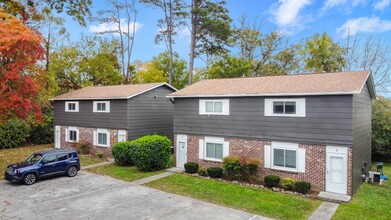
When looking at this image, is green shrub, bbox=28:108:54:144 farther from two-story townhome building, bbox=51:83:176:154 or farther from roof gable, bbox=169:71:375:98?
roof gable, bbox=169:71:375:98

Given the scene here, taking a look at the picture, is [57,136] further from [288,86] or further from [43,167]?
[288,86]

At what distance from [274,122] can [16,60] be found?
53.4ft

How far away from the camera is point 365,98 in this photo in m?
17.0

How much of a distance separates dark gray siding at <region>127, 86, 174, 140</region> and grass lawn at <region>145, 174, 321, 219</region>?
292 inches

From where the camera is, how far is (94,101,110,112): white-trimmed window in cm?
2380

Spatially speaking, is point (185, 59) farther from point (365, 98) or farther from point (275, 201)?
point (275, 201)

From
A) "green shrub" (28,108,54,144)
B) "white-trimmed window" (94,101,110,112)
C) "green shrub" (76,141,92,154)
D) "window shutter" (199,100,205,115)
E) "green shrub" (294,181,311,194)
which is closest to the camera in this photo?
"green shrub" (294,181,311,194)

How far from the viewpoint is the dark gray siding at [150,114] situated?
22969mm

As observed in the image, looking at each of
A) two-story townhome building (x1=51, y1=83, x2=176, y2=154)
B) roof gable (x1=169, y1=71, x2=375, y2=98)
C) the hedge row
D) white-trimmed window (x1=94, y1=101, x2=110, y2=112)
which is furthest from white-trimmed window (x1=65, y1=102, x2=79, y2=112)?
roof gable (x1=169, y1=71, x2=375, y2=98)

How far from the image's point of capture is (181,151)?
2000 centimetres

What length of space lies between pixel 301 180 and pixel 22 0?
1869cm

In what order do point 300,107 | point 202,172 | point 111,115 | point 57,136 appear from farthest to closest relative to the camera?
1. point 57,136
2. point 111,115
3. point 202,172
4. point 300,107

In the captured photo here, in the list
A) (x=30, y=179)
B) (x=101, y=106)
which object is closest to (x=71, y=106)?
(x=101, y=106)

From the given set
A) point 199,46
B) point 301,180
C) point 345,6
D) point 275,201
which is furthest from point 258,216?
point 199,46
